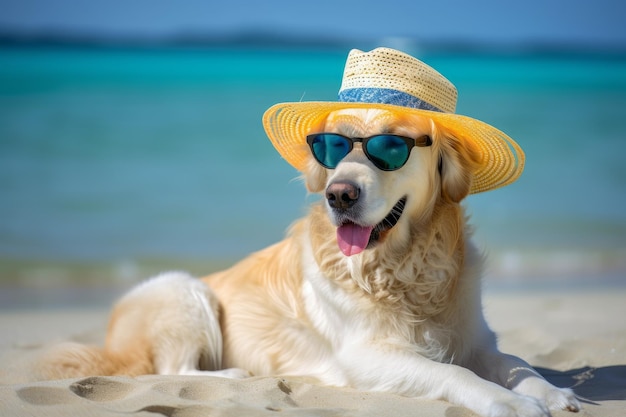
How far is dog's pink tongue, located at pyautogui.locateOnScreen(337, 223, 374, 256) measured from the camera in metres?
3.67

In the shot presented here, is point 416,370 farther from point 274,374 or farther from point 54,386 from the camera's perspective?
point 54,386

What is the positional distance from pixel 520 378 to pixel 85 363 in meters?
2.11

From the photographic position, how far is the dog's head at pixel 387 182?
3.56m

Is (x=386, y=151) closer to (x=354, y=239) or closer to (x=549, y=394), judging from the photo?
(x=354, y=239)

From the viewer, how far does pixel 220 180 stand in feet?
39.6

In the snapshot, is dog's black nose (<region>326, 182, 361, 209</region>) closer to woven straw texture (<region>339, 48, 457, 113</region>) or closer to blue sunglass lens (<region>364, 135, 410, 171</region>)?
blue sunglass lens (<region>364, 135, 410, 171</region>)

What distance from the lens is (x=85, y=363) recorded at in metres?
4.08

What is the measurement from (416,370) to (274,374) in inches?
35.2

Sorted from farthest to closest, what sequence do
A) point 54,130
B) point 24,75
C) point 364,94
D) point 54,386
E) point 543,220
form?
1. point 24,75
2. point 54,130
3. point 543,220
4. point 364,94
5. point 54,386

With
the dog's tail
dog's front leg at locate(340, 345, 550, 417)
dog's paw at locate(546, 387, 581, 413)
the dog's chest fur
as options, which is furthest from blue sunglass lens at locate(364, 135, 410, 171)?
the dog's tail

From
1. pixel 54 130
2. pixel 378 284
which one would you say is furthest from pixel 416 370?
pixel 54 130

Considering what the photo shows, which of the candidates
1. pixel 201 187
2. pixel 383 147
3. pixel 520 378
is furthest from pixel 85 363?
pixel 201 187

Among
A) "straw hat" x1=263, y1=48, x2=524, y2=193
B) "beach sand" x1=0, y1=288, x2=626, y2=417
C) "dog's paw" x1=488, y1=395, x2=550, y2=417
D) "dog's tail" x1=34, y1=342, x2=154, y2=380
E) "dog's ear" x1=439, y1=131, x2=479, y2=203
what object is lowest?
"dog's tail" x1=34, y1=342, x2=154, y2=380

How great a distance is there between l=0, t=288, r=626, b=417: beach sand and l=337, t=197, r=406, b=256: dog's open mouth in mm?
652
